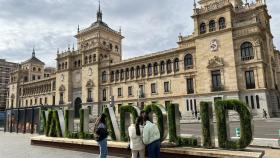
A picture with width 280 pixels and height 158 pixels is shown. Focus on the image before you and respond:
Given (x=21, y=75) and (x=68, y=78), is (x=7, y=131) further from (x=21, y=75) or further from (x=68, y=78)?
(x=21, y=75)

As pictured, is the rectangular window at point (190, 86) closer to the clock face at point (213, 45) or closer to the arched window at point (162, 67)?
the arched window at point (162, 67)

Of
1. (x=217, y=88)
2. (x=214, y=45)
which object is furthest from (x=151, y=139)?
(x=214, y=45)

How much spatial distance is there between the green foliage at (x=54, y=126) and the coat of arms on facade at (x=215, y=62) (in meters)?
24.8

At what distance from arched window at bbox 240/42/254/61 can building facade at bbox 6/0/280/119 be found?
13cm

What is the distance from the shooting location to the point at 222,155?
7.49 metres

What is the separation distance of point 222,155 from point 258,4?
35492 millimetres

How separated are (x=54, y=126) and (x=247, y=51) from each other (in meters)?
27.0

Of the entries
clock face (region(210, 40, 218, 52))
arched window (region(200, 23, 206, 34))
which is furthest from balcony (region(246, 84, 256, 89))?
arched window (region(200, 23, 206, 34))

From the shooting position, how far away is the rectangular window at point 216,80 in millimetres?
33203

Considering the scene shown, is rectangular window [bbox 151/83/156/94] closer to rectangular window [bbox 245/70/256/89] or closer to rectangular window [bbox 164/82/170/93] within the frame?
rectangular window [bbox 164/82/170/93]

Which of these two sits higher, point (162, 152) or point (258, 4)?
point (258, 4)

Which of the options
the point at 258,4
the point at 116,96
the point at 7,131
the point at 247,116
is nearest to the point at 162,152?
the point at 247,116

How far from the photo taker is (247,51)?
32000mm

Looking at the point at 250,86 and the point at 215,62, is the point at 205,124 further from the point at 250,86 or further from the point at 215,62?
the point at 215,62
